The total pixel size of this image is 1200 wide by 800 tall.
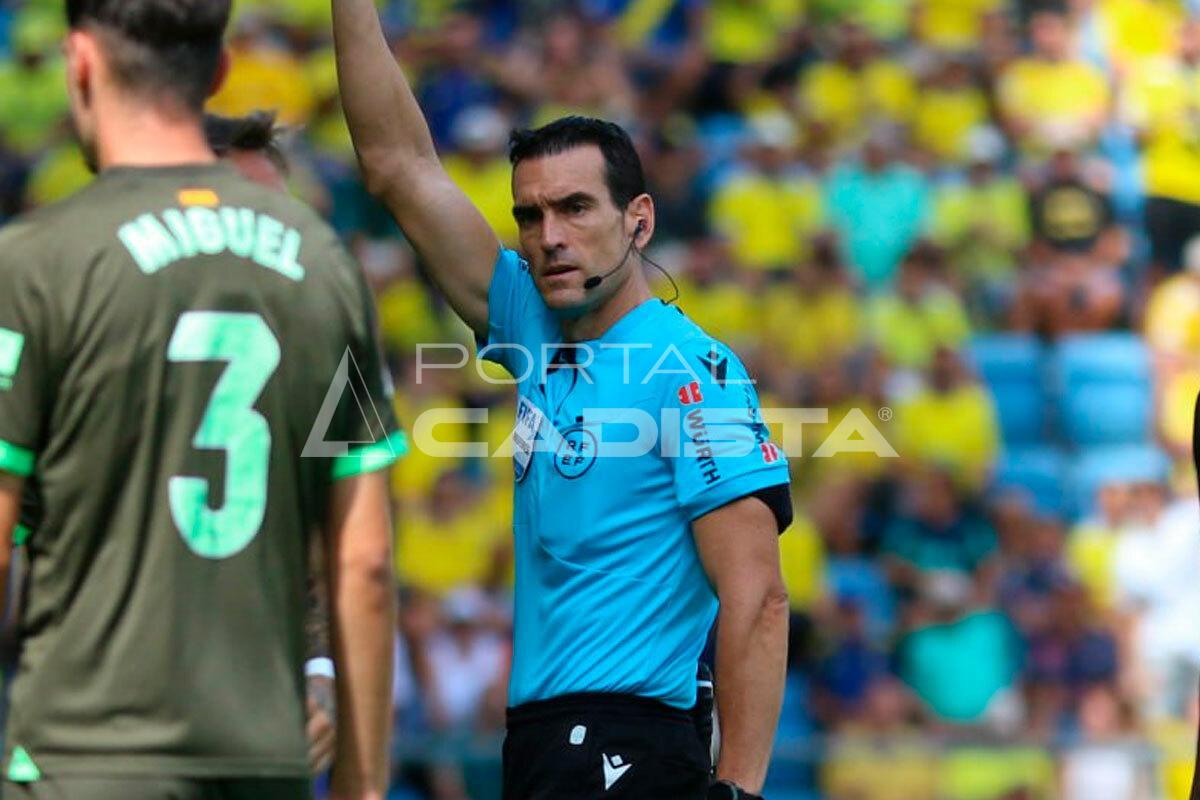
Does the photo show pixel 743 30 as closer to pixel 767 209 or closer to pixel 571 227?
pixel 767 209

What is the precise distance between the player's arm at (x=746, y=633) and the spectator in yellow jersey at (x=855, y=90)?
29.6 feet

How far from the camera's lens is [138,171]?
3459 millimetres

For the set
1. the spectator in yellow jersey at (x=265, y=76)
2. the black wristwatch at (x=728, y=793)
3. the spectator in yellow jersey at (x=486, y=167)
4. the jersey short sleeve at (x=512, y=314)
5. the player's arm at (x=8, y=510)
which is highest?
the spectator in yellow jersey at (x=265, y=76)

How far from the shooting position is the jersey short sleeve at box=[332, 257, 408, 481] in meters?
3.60

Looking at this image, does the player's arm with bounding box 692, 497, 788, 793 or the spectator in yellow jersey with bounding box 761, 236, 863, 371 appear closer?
the player's arm with bounding box 692, 497, 788, 793

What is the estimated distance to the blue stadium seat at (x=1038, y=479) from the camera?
12.2m

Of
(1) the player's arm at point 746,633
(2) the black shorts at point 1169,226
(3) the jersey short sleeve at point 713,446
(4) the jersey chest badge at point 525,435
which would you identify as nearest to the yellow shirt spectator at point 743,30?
(2) the black shorts at point 1169,226

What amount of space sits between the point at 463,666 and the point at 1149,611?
3.94 meters

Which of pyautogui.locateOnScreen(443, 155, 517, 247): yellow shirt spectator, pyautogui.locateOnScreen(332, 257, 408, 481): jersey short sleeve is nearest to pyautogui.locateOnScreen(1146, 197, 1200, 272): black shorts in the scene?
pyautogui.locateOnScreen(443, 155, 517, 247): yellow shirt spectator

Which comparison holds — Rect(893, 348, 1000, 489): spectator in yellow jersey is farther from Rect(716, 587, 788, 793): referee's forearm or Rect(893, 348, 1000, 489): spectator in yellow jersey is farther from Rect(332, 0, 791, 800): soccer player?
Rect(716, 587, 788, 793): referee's forearm

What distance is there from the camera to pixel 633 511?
485 cm

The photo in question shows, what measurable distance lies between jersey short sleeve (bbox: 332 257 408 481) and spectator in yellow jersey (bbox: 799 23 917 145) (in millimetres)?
10167

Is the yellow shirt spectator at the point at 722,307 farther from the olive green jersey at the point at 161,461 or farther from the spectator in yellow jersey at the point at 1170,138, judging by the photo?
the olive green jersey at the point at 161,461

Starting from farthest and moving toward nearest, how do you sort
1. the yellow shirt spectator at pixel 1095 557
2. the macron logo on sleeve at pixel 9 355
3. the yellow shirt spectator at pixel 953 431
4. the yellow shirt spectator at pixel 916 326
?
the yellow shirt spectator at pixel 916 326
the yellow shirt spectator at pixel 953 431
the yellow shirt spectator at pixel 1095 557
the macron logo on sleeve at pixel 9 355
